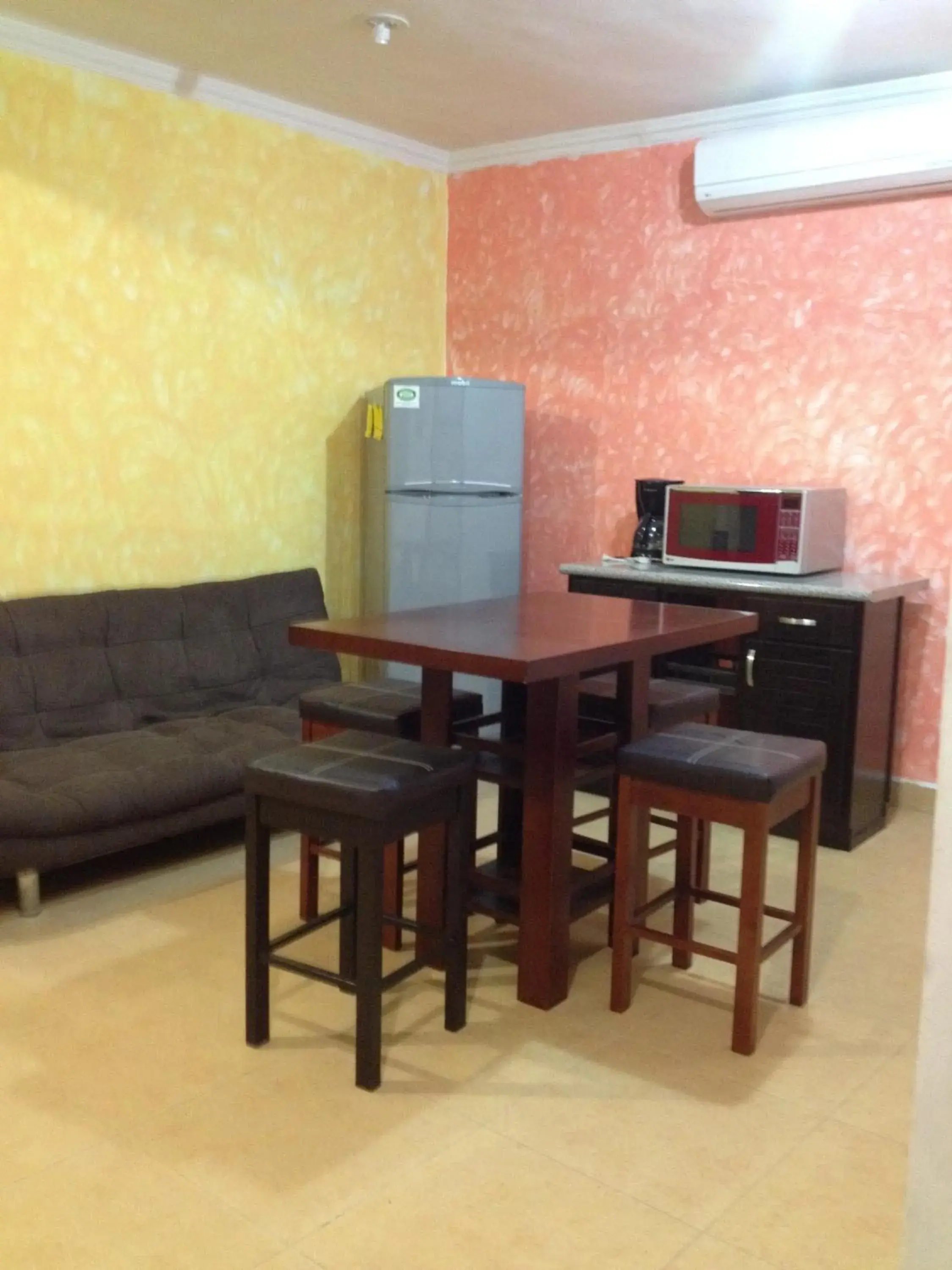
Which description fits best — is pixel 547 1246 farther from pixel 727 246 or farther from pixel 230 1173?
pixel 727 246

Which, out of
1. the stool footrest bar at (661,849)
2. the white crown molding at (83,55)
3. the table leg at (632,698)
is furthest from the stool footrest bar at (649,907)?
the white crown molding at (83,55)

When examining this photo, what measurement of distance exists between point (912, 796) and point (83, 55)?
3.79 meters

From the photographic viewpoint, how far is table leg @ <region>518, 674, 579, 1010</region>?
2.46m

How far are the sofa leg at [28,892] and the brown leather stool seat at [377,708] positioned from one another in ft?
2.71

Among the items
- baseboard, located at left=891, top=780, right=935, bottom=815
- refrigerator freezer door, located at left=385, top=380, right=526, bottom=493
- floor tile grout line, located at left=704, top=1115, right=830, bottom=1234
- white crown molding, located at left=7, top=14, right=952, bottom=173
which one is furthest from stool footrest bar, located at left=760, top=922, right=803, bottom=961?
white crown molding, located at left=7, top=14, right=952, bottom=173

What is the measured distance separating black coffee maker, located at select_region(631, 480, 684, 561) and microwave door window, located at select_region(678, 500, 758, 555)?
244 mm

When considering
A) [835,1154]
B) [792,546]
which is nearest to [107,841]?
[835,1154]

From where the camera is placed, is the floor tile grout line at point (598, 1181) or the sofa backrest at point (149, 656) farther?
the sofa backrest at point (149, 656)

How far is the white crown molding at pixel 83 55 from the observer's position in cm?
345

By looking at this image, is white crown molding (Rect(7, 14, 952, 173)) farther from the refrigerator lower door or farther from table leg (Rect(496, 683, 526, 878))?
table leg (Rect(496, 683, 526, 878))

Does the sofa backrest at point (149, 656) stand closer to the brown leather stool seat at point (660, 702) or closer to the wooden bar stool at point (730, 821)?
the brown leather stool seat at point (660, 702)

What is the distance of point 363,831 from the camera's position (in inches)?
84.9

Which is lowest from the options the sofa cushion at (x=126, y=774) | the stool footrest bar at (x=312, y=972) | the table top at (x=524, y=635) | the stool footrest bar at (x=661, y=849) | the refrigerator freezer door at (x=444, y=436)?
the stool footrest bar at (x=312, y=972)

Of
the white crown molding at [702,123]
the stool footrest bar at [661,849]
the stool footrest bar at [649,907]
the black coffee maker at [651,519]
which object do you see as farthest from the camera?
the black coffee maker at [651,519]
